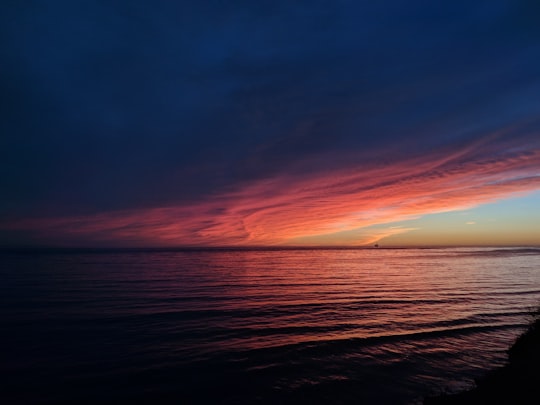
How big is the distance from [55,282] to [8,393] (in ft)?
138

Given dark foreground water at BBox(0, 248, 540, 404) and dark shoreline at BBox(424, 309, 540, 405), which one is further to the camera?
dark foreground water at BBox(0, 248, 540, 404)

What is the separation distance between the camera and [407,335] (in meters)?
22.9

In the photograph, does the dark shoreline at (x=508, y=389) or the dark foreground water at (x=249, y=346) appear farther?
the dark foreground water at (x=249, y=346)

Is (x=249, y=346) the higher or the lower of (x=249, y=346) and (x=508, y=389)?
the lower

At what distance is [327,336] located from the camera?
22.8m

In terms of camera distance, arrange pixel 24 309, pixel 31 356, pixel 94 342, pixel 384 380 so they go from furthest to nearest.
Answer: pixel 24 309
pixel 94 342
pixel 31 356
pixel 384 380

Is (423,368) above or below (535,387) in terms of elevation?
below

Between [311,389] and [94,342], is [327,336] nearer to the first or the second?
[311,389]

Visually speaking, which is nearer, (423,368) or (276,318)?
(423,368)

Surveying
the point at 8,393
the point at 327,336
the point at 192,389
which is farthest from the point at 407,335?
the point at 8,393

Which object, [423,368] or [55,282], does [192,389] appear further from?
[55,282]

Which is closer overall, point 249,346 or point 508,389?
point 508,389

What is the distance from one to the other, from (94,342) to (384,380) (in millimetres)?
17812

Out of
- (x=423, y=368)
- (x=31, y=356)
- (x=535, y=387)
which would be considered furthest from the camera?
(x=31, y=356)
